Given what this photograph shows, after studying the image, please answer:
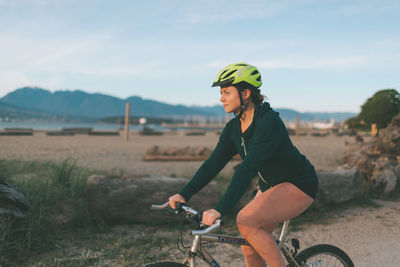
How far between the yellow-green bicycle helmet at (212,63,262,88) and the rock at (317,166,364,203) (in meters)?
4.48

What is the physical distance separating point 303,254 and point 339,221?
3572 mm

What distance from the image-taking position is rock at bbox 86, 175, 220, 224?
16.4 feet

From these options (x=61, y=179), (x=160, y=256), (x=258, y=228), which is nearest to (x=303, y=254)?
(x=258, y=228)

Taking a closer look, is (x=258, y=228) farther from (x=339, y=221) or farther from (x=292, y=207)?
(x=339, y=221)

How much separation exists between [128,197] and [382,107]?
895 cm

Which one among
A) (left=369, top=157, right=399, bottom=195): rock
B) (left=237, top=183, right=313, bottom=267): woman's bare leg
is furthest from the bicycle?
(left=369, top=157, right=399, bottom=195): rock

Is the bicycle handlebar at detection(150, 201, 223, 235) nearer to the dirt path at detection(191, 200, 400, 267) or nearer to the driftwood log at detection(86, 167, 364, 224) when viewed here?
the dirt path at detection(191, 200, 400, 267)

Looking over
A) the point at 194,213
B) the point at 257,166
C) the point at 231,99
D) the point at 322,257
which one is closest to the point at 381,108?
the point at 322,257

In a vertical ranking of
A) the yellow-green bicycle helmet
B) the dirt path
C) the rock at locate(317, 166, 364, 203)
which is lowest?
the dirt path

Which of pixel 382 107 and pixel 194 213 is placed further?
pixel 382 107

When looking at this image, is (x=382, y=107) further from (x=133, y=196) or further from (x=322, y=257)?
(x=322, y=257)

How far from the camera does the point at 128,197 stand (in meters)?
5.05

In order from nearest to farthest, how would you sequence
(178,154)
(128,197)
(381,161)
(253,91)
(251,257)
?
(253,91), (251,257), (128,197), (381,161), (178,154)

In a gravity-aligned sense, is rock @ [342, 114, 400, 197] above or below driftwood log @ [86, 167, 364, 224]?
above
